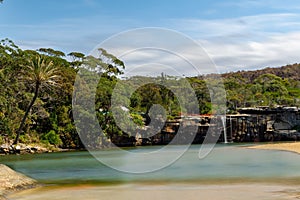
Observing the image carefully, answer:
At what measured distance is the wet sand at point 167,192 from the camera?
14039mm

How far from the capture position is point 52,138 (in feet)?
146

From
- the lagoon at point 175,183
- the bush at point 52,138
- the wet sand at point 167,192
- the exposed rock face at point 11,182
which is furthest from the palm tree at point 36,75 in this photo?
the wet sand at point 167,192

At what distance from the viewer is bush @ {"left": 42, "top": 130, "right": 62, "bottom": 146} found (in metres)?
44.2

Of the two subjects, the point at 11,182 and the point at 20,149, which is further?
the point at 20,149

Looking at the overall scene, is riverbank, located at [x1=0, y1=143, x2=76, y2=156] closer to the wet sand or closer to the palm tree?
the palm tree

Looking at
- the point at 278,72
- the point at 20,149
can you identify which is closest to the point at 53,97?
the point at 20,149

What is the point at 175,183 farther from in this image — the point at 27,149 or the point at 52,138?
the point at 52,138

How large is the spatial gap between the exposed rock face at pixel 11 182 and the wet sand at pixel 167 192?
0.52m

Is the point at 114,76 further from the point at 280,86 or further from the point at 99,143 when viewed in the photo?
the point at 280,86

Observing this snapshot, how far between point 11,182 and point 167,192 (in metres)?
5.74

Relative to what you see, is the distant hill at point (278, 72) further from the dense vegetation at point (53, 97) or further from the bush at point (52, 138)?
the bush at point (52, 138)

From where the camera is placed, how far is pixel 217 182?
1769 centimetres

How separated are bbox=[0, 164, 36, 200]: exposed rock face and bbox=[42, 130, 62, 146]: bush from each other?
26039 mm

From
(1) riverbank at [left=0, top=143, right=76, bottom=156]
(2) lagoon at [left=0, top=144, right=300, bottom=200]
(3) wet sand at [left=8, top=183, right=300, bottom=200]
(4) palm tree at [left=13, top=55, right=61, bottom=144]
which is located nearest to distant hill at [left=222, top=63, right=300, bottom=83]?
(1) riverbank at [left=0, top=143, right=76, bottom=156]
